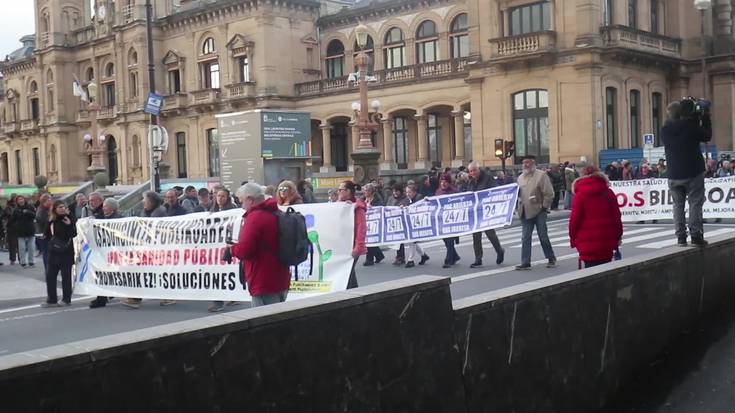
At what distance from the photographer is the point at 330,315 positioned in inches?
170

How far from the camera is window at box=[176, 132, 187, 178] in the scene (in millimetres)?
57406

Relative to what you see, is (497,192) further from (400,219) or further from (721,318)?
(721,318)

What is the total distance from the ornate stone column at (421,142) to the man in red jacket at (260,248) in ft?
125

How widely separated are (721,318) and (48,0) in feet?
225

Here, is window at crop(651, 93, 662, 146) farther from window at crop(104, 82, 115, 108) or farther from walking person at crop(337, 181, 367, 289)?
window at crop(104, 82, 115, 108)

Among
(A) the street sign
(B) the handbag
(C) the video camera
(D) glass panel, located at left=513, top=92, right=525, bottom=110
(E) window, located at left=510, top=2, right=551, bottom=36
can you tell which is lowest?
(B) the handbag

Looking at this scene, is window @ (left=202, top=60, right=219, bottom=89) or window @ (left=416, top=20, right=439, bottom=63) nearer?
window @ (left=416, top=20, right=439, bottom=63)

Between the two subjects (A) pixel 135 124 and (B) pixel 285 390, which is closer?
(B) pixel 285 390

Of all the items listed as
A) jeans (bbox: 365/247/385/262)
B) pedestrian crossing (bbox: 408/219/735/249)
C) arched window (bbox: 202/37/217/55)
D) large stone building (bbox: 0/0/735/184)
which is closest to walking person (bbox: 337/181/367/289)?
jeans (bbox: 365/247/385/262)

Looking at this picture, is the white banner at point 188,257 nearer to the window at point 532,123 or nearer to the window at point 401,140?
the window at point 532,123

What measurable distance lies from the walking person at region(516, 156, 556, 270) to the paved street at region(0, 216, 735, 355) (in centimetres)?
56

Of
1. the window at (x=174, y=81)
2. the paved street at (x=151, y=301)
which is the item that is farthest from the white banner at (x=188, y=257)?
the window at (x=174, y=81)

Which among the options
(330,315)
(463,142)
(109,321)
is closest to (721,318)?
(330,315)

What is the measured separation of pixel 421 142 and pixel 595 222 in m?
37.9
